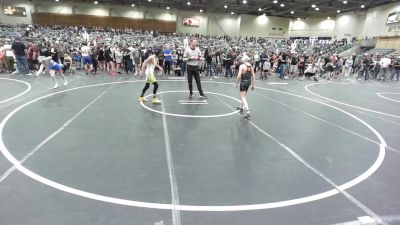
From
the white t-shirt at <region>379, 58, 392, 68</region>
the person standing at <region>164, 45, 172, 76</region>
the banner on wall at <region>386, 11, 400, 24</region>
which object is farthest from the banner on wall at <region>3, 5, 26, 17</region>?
the banner on wall at <region>386, 11, 400, 24</region>

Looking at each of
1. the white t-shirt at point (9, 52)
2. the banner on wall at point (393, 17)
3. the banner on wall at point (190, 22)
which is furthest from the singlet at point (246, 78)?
the banner on wall at point (190, 22)

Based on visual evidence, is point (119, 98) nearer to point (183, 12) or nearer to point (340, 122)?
point (340, 122)

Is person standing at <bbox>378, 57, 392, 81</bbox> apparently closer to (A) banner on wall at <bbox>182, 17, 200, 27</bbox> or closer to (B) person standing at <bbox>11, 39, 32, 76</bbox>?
(B) person standing at <bbox>11, 39, 32, 76</bbox>

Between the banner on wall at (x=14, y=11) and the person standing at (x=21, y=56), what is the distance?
30359 millimetres

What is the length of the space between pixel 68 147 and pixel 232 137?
3234mm

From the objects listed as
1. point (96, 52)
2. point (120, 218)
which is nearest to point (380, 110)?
point (120, 218)

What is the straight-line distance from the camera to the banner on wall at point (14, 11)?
36.8 meters

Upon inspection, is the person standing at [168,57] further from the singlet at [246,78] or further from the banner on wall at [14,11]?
the banner on wall at [14,11]

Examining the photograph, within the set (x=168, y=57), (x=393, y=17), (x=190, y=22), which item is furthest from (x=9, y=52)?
(x=393, y=17)

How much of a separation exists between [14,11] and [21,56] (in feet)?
102

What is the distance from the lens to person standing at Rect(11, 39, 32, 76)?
43.7 ft

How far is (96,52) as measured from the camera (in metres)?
15.4

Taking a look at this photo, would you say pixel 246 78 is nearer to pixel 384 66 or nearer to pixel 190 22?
pixel 384 66

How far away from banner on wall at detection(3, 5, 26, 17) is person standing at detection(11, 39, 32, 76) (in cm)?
3036
